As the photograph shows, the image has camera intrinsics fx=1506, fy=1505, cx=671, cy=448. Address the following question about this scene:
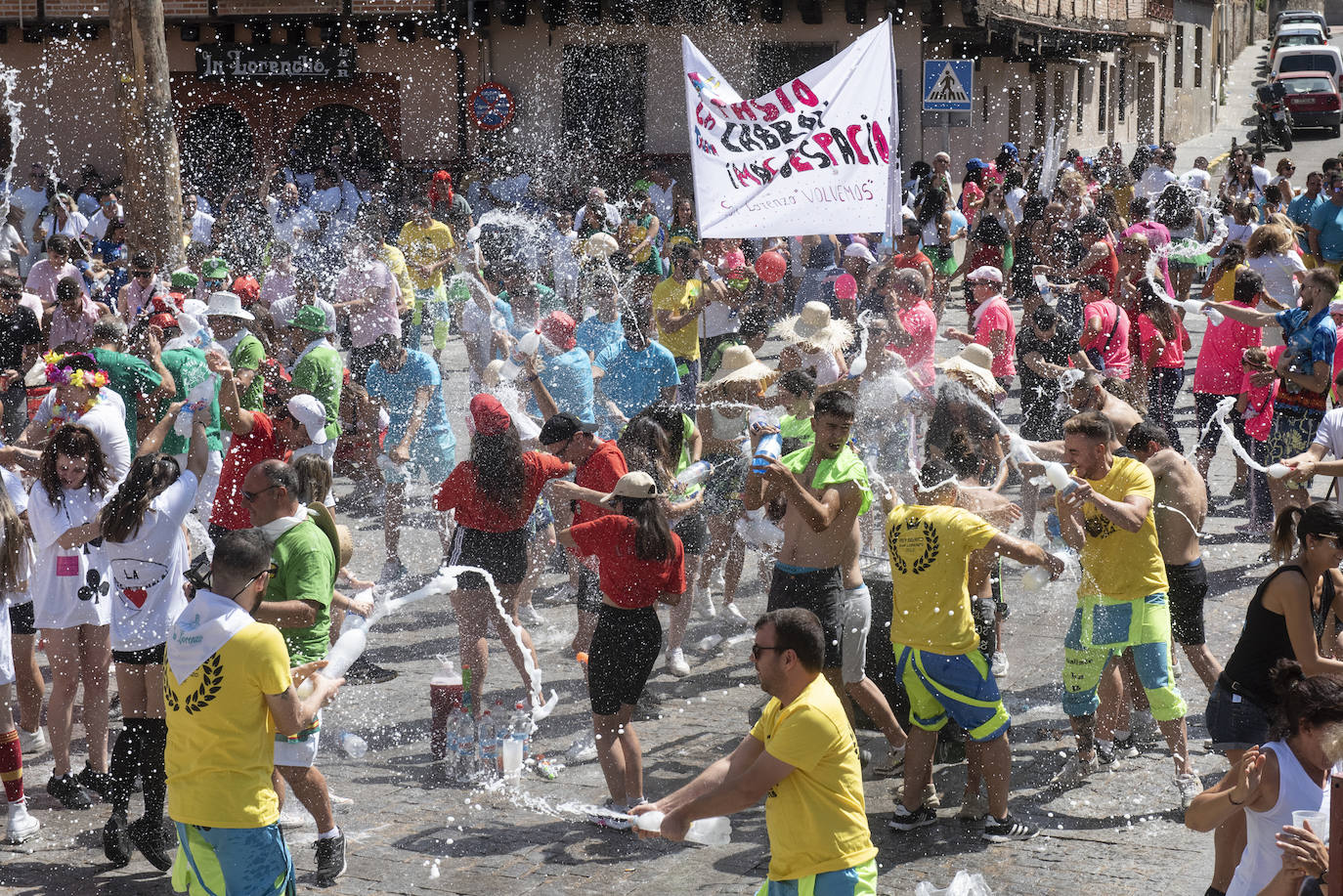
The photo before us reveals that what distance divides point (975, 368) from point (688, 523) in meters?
1.99

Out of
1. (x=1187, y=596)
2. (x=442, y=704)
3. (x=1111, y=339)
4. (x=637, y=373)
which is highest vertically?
(x=1111, y=339)

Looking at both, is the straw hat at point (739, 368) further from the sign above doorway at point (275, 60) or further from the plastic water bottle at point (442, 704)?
the sign above doorway at point (275, 60)

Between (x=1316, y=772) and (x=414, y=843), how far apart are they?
10.9 ft

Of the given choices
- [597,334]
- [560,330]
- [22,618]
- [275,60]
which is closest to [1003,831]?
[22,618]

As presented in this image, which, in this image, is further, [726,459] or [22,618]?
[726,459]

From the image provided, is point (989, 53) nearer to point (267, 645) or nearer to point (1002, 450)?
point (1002, 450)

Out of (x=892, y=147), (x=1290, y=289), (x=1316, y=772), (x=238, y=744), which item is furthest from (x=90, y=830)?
(x=1290, y=289)

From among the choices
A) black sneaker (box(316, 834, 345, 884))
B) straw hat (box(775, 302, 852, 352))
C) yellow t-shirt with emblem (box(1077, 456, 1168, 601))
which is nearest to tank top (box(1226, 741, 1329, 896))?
yellow t-shirt with emblem (box(1077, 456, 1168, 601))

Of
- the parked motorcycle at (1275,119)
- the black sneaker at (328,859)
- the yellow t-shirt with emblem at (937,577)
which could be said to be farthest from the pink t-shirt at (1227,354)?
the parked motorcycle at (1275,119)

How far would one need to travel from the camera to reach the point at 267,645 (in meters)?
4.41

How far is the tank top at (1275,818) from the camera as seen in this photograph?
3.94 m

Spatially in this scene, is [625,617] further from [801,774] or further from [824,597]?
[801,774]

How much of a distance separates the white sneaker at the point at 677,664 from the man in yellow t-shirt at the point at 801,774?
3590 mm

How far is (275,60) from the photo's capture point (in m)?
26.7
